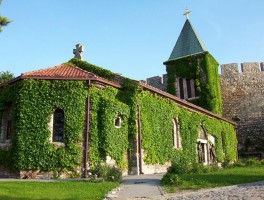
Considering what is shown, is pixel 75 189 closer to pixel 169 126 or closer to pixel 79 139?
pixel 79 139

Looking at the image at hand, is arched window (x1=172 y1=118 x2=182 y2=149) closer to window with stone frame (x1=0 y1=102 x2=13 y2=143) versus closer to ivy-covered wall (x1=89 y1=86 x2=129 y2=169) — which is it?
ivy-covered wall (x1=89 y1=86 x2=129 y2=169)

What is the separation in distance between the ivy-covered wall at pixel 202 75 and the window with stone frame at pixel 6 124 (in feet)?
62.8

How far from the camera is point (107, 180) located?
1412 centimetres

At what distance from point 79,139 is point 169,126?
24.6 feet

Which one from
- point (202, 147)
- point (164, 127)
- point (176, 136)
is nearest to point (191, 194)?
point (164, 127)

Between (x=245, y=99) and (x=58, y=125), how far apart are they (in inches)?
945

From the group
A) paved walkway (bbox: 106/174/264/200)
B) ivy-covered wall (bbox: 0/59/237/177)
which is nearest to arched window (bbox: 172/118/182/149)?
ivy-covered wall (bbox: 0/59/237/177)

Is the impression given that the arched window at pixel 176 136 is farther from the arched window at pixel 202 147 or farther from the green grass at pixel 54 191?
the green grass at pixel 54 191

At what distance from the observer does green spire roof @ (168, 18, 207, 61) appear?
33969 millimetres

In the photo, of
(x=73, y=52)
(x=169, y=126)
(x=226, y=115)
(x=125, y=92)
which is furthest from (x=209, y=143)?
(x=73, y=52)

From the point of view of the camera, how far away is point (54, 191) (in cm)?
1079

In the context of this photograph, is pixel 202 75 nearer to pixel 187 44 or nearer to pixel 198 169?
pixel 187 44

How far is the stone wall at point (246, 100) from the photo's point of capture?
33.7 m

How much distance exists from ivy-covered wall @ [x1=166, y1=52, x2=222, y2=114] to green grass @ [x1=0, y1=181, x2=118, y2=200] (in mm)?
21481
